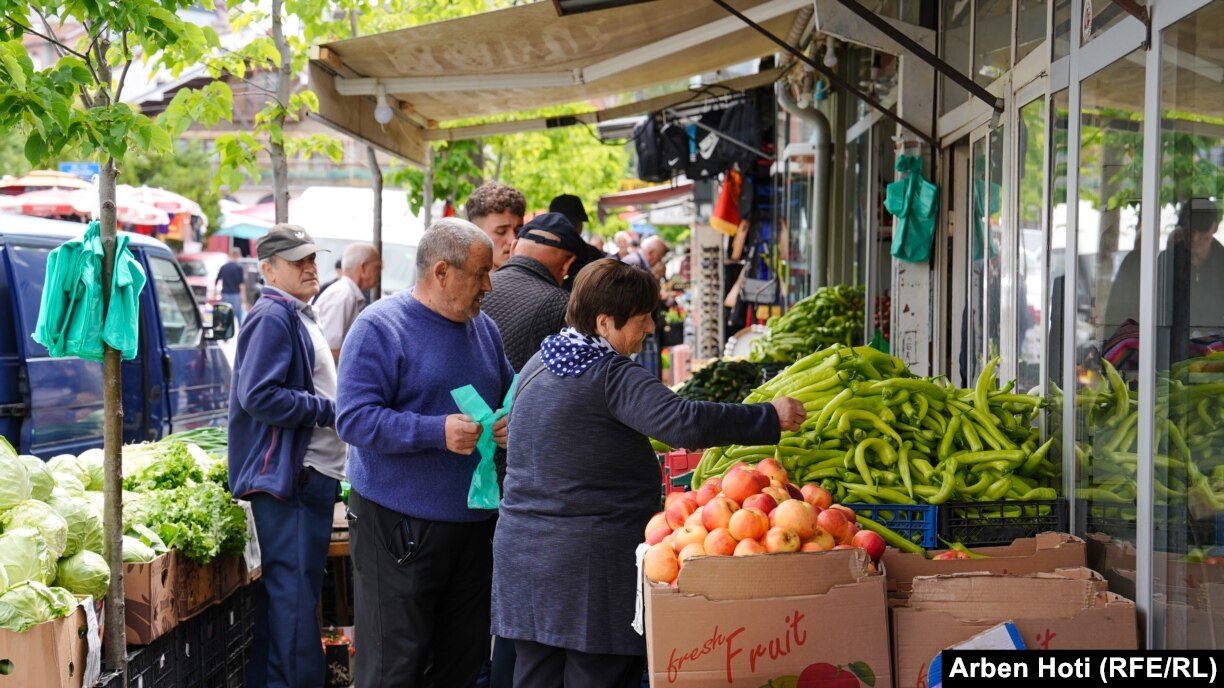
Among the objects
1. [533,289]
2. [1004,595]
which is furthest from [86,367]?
[1004,595]

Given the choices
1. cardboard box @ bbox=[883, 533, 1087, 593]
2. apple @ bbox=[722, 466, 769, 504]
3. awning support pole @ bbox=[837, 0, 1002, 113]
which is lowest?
cardboard box @ bbox=[883, 533, 1087, 593]

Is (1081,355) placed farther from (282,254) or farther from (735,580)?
(282,254)

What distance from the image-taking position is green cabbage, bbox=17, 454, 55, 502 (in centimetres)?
509

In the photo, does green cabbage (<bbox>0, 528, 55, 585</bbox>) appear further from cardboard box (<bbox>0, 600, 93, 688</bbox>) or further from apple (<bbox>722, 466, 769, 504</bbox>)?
apple (<bbox>722, 466, 769, 504</bbox>)

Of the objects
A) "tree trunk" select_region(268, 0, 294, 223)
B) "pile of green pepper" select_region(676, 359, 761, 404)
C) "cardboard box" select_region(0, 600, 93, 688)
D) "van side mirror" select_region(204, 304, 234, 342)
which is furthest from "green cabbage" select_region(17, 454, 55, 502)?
"van side mirror" select_region(204, 304, 234, 342)

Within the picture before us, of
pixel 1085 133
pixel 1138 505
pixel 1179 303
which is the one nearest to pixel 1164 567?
pixel 1138 505

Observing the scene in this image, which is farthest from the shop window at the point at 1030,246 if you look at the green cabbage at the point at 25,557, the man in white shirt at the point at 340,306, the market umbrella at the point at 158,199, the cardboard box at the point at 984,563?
the market umbrella at the point at 158,199

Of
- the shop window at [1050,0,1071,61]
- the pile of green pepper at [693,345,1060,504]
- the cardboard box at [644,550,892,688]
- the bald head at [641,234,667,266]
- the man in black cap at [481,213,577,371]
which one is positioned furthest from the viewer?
the bald head at [641,234,667,266]

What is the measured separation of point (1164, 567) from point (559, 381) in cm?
188

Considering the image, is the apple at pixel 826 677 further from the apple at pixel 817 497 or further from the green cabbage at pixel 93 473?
the green cabbage at pixel 93 473

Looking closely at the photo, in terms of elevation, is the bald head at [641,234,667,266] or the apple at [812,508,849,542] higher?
the bald head at [641,234,667,266]

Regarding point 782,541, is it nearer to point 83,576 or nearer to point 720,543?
point 720,543

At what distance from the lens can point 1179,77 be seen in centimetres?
340

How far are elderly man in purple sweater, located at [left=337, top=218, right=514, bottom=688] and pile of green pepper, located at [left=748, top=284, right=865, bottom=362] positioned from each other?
4849 millimetres
